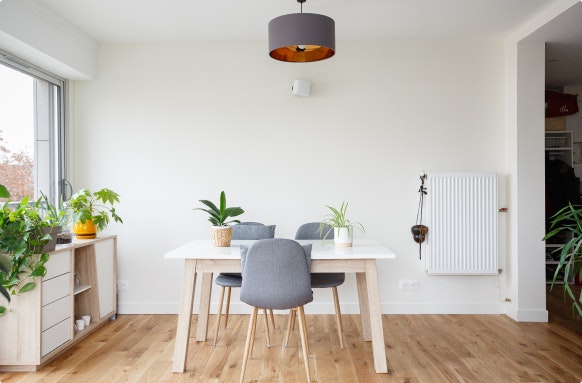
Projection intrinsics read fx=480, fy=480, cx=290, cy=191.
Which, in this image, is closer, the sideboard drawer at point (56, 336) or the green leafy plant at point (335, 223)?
the sideboard drawer at point (56, 336)

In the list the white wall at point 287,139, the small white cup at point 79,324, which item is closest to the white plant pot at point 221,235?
the white wall at point 287,139

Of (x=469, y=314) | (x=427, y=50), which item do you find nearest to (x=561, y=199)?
(x=469, y=314)

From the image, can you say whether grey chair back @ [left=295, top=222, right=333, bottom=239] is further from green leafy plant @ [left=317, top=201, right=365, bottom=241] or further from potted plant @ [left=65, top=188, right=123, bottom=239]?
potted plant @ [left=65, top=188, right=123, bottom=239]

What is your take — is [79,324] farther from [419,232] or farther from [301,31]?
[419,232]

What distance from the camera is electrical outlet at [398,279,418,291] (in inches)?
177

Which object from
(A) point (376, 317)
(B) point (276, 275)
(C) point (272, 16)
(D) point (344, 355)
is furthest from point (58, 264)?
(C) point (272, 16)

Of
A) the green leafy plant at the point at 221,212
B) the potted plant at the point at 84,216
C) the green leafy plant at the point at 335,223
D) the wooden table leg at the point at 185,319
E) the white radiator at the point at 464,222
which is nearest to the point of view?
the wooden table leg at the point at 185,319

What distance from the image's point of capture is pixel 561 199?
5703 millimetres

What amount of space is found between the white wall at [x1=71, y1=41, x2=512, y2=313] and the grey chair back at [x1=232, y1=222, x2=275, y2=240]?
0.71 m

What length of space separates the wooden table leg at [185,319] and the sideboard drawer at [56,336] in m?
0.87

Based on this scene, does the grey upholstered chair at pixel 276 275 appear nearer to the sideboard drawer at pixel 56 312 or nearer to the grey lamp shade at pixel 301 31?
the grey lamp shade at pixel 301 31

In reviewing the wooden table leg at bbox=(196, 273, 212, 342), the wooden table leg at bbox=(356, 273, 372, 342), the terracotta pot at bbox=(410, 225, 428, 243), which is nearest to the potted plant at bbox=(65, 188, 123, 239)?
the wooden table leg at bbox=(196, 273, 212, 342)

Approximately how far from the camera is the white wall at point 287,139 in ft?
14.7

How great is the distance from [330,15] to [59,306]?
2.98 meters
